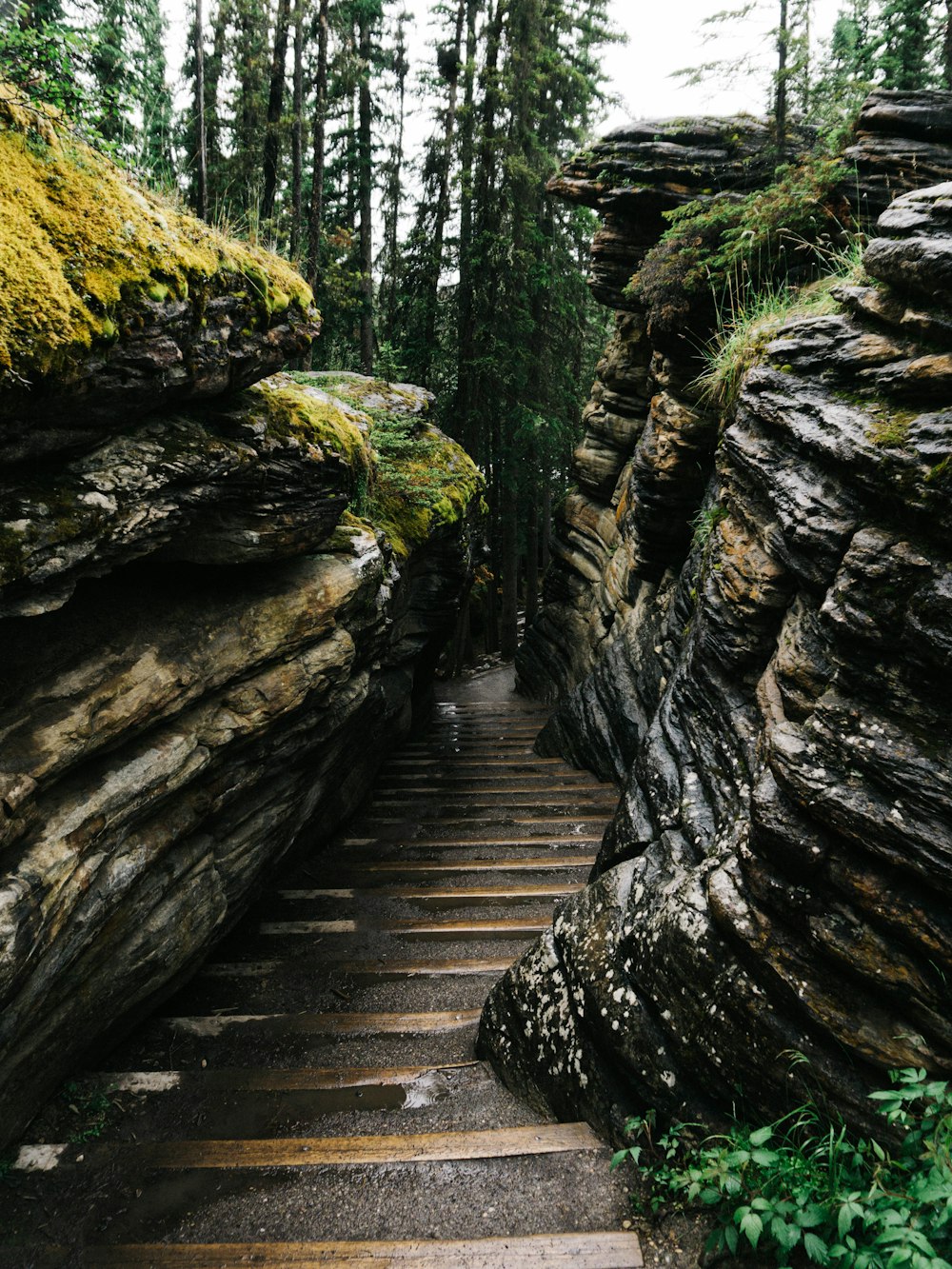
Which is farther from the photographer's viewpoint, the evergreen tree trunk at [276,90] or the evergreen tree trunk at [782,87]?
the evergreen tree trunk at [276,90]

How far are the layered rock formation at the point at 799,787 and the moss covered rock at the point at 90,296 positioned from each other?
352cm

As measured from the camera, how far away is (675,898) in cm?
346

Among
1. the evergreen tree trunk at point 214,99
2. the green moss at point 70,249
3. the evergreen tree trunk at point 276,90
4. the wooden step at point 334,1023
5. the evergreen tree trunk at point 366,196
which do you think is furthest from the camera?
the evergreen tree trunk at point 366,196

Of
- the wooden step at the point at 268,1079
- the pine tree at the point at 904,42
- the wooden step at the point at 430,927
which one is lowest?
the wooden step at the point at 430,927

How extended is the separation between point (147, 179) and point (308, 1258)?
224 inches

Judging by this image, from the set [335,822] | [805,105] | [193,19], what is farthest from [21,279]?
[805,105]

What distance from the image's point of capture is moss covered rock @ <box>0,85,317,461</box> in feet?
9.30

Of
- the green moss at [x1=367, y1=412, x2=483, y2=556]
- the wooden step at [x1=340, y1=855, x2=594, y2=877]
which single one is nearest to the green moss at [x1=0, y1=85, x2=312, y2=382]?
the green moss at [x1=367, y1=412, x2=483, y2=556]

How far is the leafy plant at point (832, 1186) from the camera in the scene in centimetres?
201

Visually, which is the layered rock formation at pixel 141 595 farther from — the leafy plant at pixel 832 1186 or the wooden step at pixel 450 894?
the leafy plant at pixel 832 1186

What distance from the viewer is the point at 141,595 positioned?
4.43 meters

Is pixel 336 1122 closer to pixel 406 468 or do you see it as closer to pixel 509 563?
pixel 406 468

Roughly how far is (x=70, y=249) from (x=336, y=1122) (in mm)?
4685

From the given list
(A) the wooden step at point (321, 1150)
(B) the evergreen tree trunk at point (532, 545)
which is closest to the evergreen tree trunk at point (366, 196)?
(B) the evergreen tree trunk at point (532, 545)
